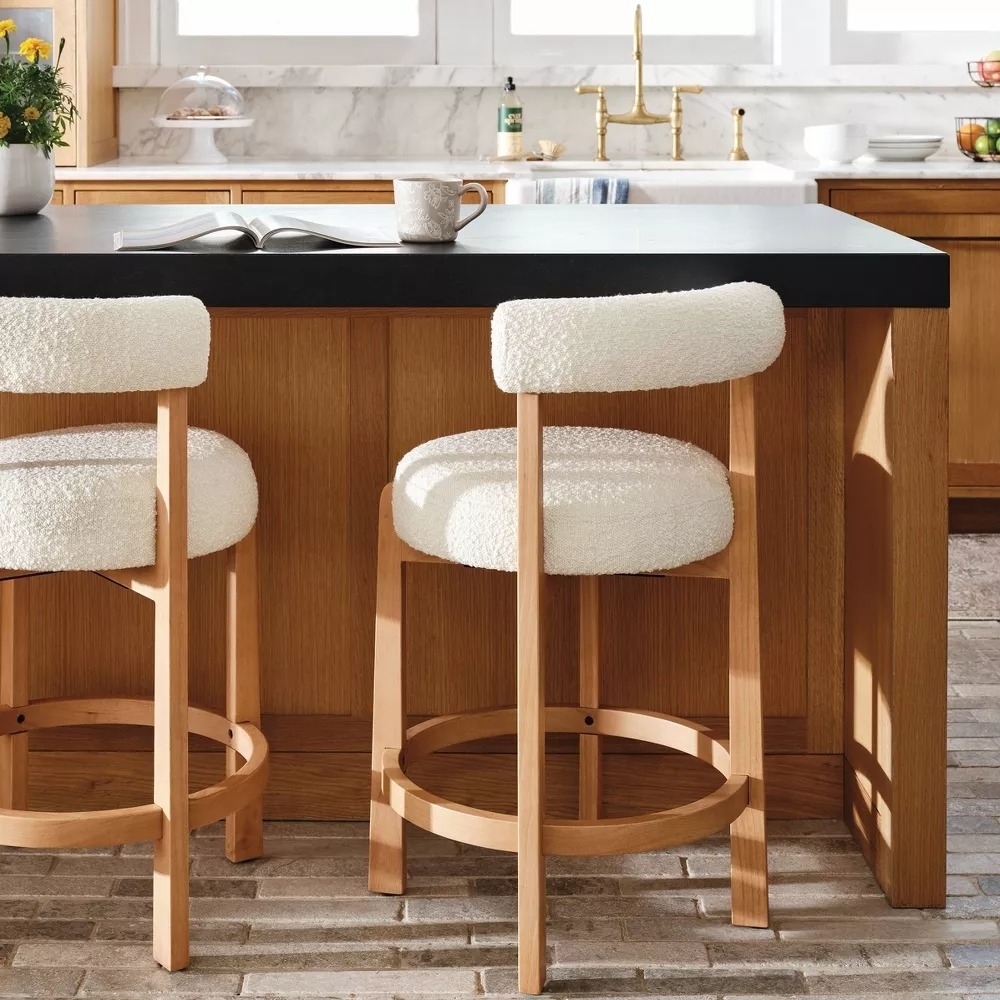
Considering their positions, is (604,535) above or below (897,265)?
below

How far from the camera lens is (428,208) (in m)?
2.11

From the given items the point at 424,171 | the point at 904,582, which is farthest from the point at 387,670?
the point at 424,171

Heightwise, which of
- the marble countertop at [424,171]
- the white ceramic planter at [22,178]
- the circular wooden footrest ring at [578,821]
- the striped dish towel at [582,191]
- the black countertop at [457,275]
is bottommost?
the circular wooden footrest ring at [578,821]

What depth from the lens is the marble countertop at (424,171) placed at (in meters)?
4.18

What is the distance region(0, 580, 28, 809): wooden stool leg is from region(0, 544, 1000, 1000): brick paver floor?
0.11 metres

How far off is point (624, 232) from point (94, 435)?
0.86 metres

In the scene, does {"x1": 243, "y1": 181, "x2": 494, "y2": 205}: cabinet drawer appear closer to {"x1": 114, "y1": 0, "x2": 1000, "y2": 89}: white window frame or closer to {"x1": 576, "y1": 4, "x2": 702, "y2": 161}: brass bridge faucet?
{"x1": 576, "y1": 4, "x2": 702, "y2": 161}: brass bridge faucet

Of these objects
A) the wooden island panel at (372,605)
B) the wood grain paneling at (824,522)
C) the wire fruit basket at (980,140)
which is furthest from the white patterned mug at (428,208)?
the wire fruit basket at (980,140)

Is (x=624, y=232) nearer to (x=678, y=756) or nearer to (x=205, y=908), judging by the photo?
(x=678, y=756)

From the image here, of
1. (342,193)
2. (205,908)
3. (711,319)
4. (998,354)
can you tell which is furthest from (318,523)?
(998,354)

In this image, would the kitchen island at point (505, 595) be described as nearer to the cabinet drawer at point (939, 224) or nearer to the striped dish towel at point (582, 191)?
the striped dish towel at point (582, 191)

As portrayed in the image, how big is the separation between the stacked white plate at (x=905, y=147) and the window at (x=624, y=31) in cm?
63

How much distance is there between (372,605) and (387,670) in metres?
0.29

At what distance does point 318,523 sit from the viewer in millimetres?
2314
